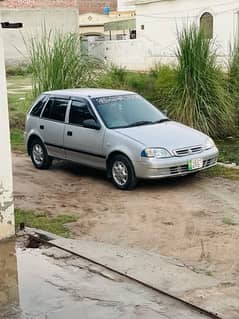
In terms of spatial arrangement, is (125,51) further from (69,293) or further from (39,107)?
(69,293)

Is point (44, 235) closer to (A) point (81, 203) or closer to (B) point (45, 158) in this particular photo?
(A) point (81, 203)

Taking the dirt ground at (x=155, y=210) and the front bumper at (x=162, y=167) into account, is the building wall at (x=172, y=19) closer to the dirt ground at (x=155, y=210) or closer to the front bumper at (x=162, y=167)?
the dirt ground at (x=155, y=210)

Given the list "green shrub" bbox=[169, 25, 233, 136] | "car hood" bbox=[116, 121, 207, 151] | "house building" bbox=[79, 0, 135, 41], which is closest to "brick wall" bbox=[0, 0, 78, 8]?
"house building" bbox=[79, 0, 135, 41]

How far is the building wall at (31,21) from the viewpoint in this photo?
41688 mm

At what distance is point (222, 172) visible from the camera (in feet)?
37.5

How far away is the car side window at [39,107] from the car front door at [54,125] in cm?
15

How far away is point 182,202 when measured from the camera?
9.43 meters

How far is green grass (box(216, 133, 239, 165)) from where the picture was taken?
1269 centimetres

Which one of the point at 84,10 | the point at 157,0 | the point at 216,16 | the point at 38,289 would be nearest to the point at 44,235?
the point at 38,289

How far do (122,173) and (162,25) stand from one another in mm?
27106

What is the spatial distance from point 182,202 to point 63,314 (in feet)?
15.5

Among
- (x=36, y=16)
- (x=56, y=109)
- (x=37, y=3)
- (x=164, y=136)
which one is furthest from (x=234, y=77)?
(x=37, y=3)

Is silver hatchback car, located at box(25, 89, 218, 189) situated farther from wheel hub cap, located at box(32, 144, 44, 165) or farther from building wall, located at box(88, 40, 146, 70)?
building wall, located at box(88, 40, 146, 70)

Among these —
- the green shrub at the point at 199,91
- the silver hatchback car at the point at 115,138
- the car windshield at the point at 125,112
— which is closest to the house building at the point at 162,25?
the green shrub at the point at 199,91
